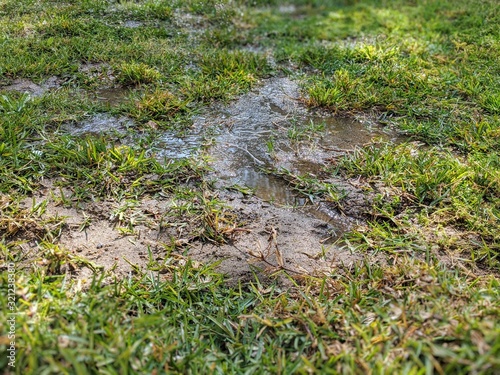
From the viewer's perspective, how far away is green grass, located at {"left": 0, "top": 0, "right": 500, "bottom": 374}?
1445 mm

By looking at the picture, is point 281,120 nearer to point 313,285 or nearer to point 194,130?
point 194,130

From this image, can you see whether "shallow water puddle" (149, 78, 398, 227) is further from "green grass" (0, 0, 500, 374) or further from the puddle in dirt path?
"green grass" (0, 0, 500, 374)

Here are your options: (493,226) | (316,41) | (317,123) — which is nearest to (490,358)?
(493,226)

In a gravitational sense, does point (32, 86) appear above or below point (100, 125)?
above

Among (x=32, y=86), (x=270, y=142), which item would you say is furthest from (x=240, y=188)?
(x=32, y=86)

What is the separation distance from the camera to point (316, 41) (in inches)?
178

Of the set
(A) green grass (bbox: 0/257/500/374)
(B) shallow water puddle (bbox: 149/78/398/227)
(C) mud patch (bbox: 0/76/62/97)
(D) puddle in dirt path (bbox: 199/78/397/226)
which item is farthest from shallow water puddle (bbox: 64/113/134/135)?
(A) green grass (bbox: 0/257/500/374)

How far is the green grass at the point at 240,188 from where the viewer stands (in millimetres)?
1445

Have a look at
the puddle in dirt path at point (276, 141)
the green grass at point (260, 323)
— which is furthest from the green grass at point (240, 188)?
the puddle in dirt path at point (276, 141)

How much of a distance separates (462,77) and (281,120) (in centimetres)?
176

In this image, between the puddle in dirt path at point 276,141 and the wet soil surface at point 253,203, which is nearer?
the wet soil surface at point 253,203

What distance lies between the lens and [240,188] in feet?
8.10

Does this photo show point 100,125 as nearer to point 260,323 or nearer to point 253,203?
point 253,203

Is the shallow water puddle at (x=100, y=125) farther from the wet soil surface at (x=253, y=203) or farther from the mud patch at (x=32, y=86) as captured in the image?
the mud patch at (x=32, y=86)
